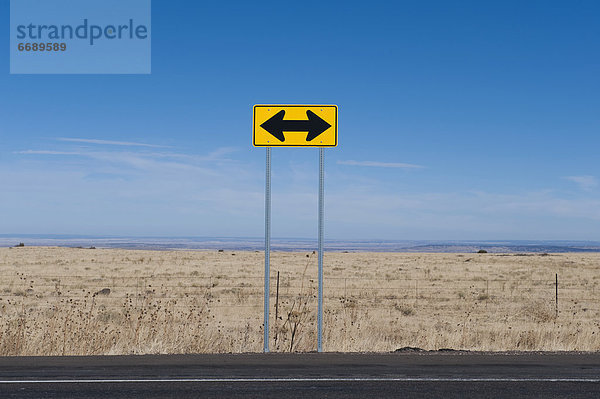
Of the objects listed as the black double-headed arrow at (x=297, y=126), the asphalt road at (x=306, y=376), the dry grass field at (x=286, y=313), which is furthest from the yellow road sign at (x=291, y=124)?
the asphalt road at (x=306, y=376)

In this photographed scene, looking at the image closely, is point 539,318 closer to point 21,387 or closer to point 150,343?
point 150,343

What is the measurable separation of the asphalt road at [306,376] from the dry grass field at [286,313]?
1.60 metres

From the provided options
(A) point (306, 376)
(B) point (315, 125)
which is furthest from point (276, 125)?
(A) point (306, 376)

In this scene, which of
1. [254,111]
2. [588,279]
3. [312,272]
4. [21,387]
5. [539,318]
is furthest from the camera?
[312,272]

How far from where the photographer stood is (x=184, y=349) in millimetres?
10328

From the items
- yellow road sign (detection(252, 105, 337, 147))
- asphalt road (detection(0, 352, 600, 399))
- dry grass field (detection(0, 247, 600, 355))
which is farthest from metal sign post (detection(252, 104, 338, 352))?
dry grass field (detection(0, 247, 600, 355))

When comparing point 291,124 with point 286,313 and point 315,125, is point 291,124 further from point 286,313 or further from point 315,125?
point 286,313

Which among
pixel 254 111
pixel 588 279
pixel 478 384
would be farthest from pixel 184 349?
pixel 588 279

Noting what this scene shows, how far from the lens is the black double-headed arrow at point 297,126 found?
10.1 metres

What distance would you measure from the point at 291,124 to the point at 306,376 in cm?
429

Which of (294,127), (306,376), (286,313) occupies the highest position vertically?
(294,127)

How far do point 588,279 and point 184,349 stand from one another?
116ft

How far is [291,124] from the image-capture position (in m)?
10.1

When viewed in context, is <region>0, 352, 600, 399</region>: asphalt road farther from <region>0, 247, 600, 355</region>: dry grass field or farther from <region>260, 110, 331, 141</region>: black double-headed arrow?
<region>260, 110, 331, 141</region>: black double-headed arrow
